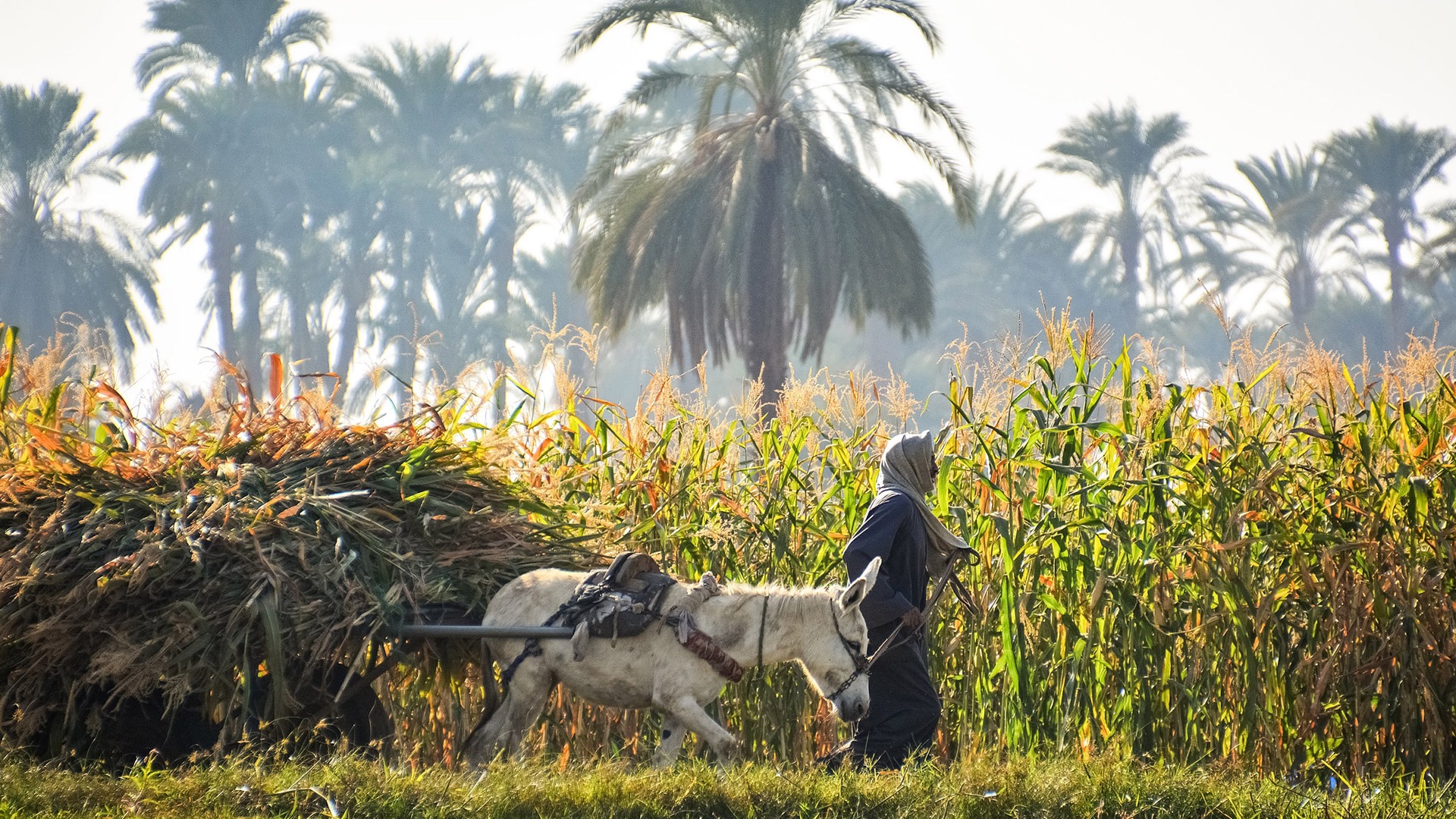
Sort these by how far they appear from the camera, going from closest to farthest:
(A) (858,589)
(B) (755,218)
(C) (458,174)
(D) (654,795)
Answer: (D) (654,795) < (A) (858,589) < (B) (755,218) < (C) (458,174)

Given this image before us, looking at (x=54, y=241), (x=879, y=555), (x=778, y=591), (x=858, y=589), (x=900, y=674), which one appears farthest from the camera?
(x=54, y=241)

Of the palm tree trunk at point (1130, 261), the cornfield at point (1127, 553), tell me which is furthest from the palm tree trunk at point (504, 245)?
the cornfield at point (1127, 553)

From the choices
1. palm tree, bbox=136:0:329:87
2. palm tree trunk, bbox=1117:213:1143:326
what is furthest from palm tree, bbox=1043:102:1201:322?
palm tree, bbox=136:0:329:87

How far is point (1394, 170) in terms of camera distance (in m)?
34.6

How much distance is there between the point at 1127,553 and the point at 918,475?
1.02 m

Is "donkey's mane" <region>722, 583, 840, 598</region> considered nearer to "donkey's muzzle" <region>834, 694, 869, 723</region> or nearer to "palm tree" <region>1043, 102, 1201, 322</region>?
"donkey's muzzle" <region>834, 694, 869, 723</region>

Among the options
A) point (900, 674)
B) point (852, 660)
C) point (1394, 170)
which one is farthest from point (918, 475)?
point (1394, 170)

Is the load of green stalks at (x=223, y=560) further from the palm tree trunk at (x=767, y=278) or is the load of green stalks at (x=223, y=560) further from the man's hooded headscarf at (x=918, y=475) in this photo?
the palm tree trunk at (x=767, y=278)

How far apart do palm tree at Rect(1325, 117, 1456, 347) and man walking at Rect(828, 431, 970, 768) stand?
32181 mm

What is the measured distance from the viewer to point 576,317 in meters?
48.8

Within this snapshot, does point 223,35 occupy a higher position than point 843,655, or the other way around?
point 223,35

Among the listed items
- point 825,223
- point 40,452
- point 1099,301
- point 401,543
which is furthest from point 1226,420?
point 1099,301

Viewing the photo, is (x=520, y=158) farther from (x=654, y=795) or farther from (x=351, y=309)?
(x=654, y=795)

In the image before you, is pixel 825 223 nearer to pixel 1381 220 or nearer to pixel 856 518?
pixel 856 518
